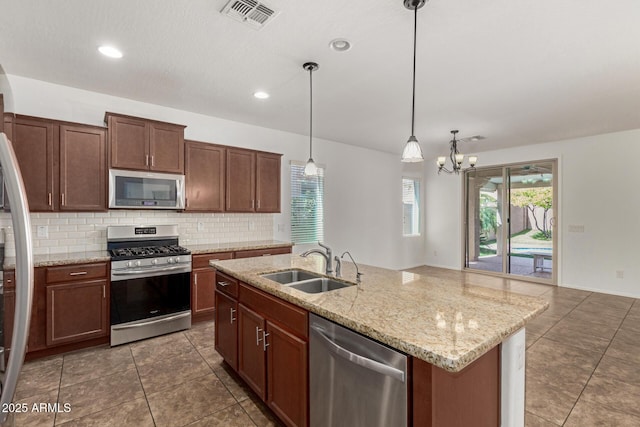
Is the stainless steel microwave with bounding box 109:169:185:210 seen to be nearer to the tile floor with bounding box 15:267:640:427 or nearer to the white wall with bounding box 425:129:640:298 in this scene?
the tile floor with bounding box 15:267:640:427

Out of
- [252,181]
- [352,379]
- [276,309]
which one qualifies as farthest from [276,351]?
[252,181]

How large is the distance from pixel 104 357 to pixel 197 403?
1.32m

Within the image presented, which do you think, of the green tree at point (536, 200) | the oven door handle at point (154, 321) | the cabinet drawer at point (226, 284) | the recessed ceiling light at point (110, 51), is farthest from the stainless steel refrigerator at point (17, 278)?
the green tree at point (536, 200)

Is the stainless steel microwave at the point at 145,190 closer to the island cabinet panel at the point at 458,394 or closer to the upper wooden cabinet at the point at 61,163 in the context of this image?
the upper wooden cabinet at the point at 61,163

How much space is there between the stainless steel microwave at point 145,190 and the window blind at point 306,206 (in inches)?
75.4

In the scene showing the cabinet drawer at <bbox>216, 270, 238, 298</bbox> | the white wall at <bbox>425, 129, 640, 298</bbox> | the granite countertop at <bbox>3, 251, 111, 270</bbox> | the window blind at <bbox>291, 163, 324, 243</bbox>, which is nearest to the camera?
the cabinet drawer at <bbox>216, 270, 238, 298</bbox>

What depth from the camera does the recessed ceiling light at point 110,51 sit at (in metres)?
2.53

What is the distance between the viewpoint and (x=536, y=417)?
6.88ft

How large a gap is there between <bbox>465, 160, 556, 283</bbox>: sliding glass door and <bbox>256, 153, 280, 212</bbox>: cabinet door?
458 centimetres

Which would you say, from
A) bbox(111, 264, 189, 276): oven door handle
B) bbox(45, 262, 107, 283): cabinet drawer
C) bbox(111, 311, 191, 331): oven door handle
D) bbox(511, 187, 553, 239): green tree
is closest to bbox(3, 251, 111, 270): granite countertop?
bbox(45, 262, 107, 283): cabinet drawer

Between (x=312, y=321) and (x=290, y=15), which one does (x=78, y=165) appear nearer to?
(x=290, y=15)

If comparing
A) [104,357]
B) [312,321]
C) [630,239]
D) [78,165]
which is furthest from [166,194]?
[630,239]

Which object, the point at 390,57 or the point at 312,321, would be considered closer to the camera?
the point at 312,321

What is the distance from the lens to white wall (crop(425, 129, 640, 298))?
4.95 meters
